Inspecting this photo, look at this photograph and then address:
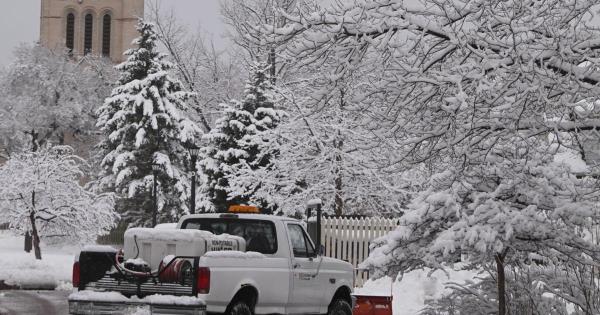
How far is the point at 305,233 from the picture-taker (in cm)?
1384

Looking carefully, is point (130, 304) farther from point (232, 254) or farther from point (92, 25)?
point (92, 25)

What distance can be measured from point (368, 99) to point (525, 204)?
11.0 feet

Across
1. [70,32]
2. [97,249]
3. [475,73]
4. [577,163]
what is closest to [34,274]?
[97,249]

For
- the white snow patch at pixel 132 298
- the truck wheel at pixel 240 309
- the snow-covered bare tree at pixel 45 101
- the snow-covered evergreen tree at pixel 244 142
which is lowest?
the truck wheel at pixel 240 309

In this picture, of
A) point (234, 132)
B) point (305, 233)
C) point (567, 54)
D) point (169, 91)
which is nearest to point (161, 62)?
point (169, 91)

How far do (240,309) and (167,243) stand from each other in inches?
49.1

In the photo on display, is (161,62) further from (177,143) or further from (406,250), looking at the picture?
(406,250)

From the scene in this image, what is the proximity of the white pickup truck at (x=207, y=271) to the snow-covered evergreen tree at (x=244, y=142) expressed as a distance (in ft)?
57.7

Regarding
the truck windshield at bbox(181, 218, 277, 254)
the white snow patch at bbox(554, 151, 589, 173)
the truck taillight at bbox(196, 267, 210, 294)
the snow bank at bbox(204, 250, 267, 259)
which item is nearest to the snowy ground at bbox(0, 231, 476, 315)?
the white snow patch at bbox(554, 151, 589, 173)

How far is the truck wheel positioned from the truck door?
1246 mm

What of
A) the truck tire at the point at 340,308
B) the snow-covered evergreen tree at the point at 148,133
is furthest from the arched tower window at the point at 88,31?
the truck tire at the point at 340,308

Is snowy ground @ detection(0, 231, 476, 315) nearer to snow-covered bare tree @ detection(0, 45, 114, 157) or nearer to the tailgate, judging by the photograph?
the tailgate

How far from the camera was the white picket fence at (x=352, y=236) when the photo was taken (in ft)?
80.5

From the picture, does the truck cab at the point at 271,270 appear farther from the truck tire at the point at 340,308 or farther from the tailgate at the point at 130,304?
the tailgate at the point at 130,304
